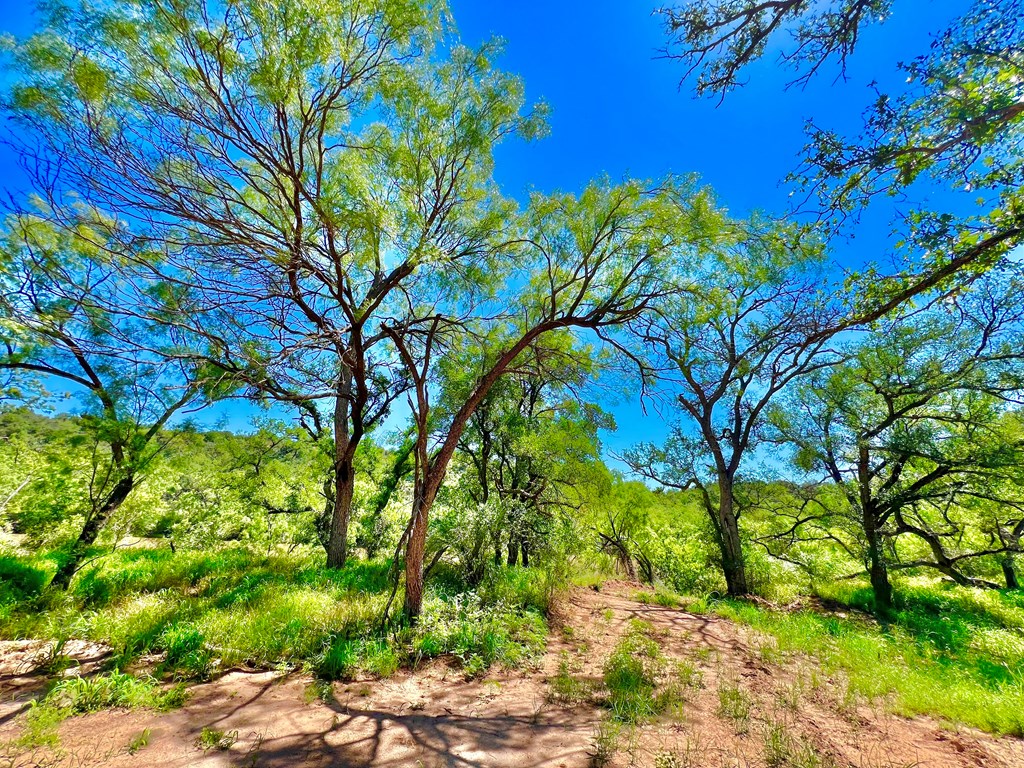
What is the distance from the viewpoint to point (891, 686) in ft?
14.0

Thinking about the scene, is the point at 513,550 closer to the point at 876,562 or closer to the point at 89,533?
the point at 89,533

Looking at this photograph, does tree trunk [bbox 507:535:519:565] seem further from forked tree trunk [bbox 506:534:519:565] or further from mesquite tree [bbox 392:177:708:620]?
mesquite tree [bbox 392:177:708:620]

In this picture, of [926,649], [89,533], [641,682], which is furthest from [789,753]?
[89,533]

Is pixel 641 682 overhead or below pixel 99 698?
below

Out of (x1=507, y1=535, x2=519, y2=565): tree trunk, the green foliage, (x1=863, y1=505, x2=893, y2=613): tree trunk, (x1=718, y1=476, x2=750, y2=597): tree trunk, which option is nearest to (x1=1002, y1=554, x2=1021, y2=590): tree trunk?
(x1=863, y1=505, x2=893, y2=613): tree trunk

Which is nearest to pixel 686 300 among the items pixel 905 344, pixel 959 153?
pixel 959 153

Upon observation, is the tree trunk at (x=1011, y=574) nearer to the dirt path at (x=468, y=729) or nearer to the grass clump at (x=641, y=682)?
the dirt path at (x=468, y=729)

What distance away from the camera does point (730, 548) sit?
1120 cm

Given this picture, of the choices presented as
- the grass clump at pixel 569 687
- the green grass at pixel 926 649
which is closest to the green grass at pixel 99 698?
the grass clump at pixel 569 687

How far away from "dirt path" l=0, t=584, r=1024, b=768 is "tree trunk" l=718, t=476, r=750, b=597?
23.5 feet

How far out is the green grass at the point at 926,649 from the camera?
3.81 m

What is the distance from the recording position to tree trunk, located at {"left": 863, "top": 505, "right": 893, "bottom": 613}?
33.7 ft

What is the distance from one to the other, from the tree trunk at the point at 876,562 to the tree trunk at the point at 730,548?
323 cm

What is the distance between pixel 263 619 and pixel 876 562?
582 inches
